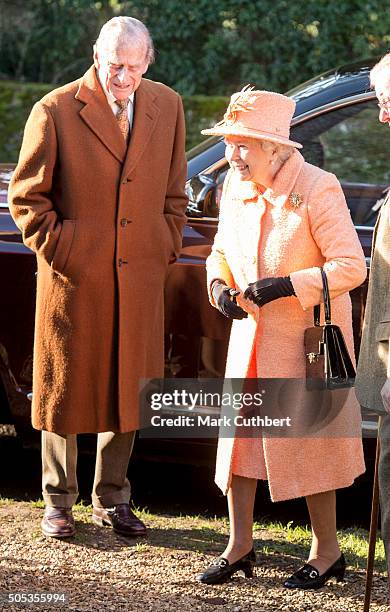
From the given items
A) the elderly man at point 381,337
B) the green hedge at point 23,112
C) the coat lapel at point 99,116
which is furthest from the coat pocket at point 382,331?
the green hedge at point 23,112

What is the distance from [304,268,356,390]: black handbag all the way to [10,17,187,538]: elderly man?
0.94 meters

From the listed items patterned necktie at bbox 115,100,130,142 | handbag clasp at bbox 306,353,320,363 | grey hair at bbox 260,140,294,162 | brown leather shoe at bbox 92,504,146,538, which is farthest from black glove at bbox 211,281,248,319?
brown leather shoe at bbox 92,504,146,538

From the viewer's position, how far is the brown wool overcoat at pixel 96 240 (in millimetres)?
4809

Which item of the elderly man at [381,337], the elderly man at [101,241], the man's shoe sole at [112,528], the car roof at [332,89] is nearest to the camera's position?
the elderly man at [381,337]

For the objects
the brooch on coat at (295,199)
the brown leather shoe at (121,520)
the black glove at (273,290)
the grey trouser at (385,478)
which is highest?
the brooch on coat at (295,199)

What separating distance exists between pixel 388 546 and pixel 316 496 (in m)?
0.63

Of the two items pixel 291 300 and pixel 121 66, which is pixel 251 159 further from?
pixel 121 66

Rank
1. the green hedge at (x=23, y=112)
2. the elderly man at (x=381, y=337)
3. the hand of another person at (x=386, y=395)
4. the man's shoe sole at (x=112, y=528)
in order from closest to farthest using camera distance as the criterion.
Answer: the hand of another person at (x=386, y=395)
the elderly man at (x=381, y=337)
the man's shoe sole at (x=112, y=528)
the green hedge at (x=23, y=112)

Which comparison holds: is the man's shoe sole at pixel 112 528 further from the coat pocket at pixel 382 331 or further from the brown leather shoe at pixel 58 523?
the coat pocket at pixel 382 331

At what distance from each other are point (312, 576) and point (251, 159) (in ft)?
4.92

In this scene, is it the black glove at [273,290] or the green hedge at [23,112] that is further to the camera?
the green hedge at [23,112]

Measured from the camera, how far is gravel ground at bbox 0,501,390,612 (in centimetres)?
434

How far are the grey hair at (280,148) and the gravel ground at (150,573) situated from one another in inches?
60.7

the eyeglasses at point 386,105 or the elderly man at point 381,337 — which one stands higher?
the eyeglasses at point 386,105
